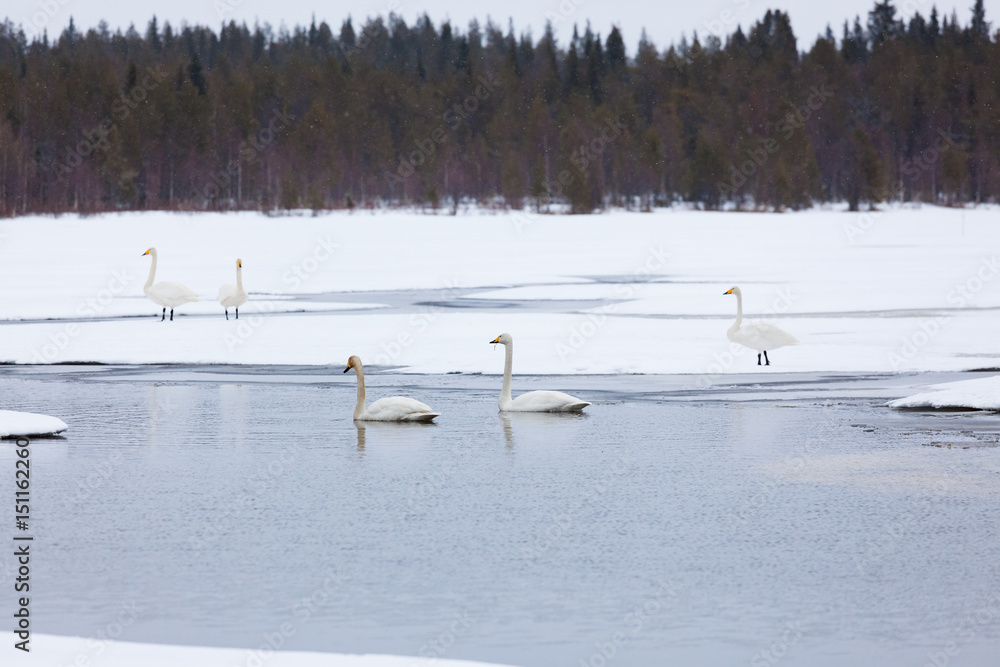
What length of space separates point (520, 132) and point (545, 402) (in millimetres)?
75140

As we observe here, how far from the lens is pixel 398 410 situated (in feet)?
33.9

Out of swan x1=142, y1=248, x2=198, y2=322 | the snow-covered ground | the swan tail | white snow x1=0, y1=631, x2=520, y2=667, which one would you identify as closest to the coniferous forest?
the snow-covered ground

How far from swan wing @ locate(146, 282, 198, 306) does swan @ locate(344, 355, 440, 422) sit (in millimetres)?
9626

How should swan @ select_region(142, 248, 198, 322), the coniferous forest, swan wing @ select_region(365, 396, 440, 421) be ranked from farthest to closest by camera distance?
the coniferous forest → swan @ select_region(142, 248, 198, 322) → swan wing @ select_region(365, 396, 440, 421)

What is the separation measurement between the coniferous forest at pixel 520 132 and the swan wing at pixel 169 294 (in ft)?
147

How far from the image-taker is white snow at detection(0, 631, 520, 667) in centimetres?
470

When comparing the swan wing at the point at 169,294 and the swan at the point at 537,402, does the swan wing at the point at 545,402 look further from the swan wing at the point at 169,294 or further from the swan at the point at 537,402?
the swan wing at the point at 169,294

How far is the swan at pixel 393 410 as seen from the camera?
10344mm

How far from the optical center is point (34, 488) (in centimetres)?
776

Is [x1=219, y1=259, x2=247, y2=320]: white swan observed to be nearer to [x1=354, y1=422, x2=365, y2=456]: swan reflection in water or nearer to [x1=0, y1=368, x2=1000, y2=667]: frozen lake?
[x1=0, y1=368, x2=1000, y2=667]: frozen lake

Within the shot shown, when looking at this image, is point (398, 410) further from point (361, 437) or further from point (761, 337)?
point (761, 337)

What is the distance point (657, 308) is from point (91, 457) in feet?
43.3

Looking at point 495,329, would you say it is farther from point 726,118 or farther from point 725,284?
point 726,118

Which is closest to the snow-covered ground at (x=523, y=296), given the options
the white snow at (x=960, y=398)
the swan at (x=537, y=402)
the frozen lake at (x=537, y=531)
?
the white snow at (x=960, y=398)
